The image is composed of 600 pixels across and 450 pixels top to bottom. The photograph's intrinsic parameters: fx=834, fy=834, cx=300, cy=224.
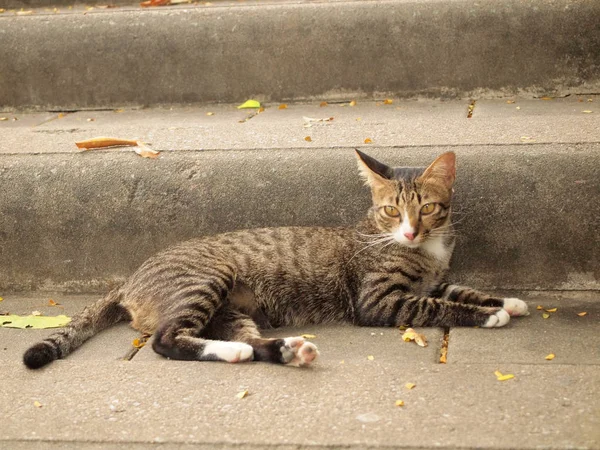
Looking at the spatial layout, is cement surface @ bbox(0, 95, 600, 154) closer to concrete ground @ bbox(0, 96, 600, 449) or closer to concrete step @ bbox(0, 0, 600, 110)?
concrete ground @ bbox(0, 96, 600, 449)

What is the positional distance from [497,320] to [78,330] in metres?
2.29

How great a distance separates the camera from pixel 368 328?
187 inches

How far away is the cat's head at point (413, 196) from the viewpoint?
4730 millimetres

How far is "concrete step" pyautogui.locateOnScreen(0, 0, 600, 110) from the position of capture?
20.5ft

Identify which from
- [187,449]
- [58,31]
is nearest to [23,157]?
[58,31]

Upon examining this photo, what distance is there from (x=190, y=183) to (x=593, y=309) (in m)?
2.52

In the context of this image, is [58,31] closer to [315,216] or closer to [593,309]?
[315,216]

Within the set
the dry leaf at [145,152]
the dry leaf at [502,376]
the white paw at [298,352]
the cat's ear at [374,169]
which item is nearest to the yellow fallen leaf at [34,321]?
the dry leaf at [145,152]

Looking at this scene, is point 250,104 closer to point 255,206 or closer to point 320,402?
point 255,206

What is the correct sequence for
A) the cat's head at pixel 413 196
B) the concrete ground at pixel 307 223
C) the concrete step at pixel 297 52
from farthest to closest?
the concrete step at pixel 297 52 → the cat's head at pixel 413 196 → the concrete ground at pixel 307 223

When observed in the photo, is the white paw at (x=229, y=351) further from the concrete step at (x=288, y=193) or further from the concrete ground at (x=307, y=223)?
the concrete step at (x=288, y=193)

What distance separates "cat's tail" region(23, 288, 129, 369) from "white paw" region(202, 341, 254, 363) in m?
0.80

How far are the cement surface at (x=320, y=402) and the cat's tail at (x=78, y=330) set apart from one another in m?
0.07

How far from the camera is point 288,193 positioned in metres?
5.16
